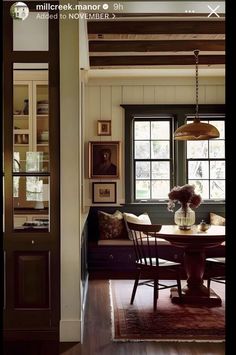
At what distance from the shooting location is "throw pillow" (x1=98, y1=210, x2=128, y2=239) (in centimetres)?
592

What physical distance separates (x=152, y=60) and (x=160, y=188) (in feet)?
6.54

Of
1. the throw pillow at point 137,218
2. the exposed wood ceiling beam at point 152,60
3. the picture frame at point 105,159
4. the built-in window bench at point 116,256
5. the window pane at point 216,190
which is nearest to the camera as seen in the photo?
the exposed wood ceiling beam at point 152,60

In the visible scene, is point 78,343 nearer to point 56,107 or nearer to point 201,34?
point 56,107

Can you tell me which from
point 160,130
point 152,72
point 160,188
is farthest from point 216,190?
point 152,72

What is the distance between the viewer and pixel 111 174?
6227 millimetres

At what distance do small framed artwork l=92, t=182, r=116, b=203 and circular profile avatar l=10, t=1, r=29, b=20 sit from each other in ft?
10.8

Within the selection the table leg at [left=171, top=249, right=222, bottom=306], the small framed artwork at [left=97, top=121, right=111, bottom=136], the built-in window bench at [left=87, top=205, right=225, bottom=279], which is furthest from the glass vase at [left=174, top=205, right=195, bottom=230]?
the small framed artwork at [left=97, top=121, right=111, bottom=136]

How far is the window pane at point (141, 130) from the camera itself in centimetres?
635

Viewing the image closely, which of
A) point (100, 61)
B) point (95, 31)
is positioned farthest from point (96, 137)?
point (95, 31)

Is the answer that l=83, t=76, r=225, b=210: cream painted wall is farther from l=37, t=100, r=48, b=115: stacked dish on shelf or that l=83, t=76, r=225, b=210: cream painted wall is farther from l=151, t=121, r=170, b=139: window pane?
l=37, t=100, r=48, b=115: stacked dish on shelf

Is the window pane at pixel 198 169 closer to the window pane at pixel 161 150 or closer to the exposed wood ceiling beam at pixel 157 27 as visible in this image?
the window pane at pixel 161 150

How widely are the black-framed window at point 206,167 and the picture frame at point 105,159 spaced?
1.14 meters

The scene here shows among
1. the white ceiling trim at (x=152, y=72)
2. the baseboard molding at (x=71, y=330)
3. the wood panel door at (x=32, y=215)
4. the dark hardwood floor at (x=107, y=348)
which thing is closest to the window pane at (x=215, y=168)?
the white ceiling trim at (x=152, y=72)

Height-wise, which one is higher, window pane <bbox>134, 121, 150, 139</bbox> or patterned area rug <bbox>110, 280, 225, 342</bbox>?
window pane <bbox>134, 121, 150, 139</bbox>
